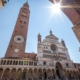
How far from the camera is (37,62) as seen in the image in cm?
2027

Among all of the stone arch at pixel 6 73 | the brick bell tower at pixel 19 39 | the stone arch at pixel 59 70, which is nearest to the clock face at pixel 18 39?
the brick bell tower at pixel 19 39

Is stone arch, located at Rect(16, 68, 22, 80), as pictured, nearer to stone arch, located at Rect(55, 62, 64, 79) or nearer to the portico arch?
the portico arch

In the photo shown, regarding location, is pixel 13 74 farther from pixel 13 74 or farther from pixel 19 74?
pixel 19 74

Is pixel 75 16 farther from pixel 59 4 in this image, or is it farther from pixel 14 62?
pixel 14 62

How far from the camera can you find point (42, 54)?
22.2 metres

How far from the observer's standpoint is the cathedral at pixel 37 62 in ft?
58.2

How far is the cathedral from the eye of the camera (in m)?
17.7

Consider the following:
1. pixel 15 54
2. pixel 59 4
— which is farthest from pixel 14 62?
pixel 59 4

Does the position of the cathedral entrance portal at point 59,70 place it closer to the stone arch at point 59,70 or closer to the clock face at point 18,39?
the stone arch at point 59,70

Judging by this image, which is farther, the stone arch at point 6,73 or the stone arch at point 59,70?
the stone arch at point 59,70

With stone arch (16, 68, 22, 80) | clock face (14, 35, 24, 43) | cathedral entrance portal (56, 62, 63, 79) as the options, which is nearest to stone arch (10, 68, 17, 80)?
stone arch (16, 68, 22, 80)

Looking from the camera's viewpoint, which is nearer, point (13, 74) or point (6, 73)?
point (6, 73)

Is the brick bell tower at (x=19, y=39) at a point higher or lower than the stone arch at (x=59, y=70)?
higher

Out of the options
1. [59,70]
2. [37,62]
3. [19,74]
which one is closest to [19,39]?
[37,62]
